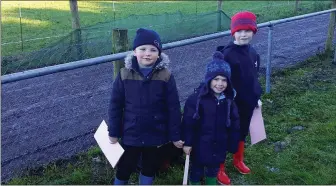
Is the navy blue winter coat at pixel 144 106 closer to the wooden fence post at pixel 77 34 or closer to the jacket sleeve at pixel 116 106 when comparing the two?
the jacket sleeve at pixel 116 106

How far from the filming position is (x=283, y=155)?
4.49m

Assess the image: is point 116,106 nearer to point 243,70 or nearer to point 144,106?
point 144,106

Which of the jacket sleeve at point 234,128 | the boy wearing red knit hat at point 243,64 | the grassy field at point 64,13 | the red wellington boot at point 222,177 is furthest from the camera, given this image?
the grassy field at point 64,13

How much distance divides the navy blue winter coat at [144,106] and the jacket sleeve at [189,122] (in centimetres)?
11

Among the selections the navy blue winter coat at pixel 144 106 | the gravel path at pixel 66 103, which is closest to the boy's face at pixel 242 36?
the navy blue winter coat at pixel 144 106

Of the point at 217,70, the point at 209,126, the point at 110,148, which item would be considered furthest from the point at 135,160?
the point at 217,70

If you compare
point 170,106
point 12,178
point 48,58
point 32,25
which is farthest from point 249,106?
point 32,25

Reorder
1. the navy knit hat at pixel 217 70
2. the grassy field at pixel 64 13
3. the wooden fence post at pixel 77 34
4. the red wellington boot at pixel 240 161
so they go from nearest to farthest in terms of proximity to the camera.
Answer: the navy knit hat at pixel 217 70 < the red wellington boot at pixel 240 161 < the wooden fence post at pixel 77 34 < the grassy field at pixel 64 13

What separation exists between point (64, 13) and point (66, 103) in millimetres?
11992

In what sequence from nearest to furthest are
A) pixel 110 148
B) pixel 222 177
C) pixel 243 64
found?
pixel 110 148
pixel 243 64
pixel 222 177

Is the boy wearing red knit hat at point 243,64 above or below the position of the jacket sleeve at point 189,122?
above

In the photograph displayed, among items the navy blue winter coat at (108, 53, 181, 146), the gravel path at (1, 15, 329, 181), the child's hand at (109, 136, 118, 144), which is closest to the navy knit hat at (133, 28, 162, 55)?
the navy blue winter coat at (108, 53, 181, 146)

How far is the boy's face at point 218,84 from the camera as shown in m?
3.32

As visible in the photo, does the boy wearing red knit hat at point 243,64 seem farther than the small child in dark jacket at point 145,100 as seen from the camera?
Yes
